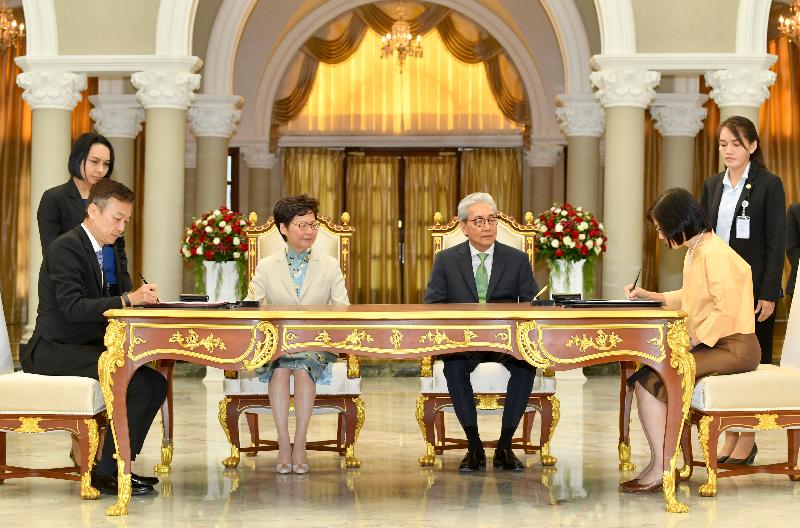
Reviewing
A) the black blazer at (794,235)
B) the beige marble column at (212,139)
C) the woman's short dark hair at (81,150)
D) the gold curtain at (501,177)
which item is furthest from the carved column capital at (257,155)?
the woman's short dark hair at (81,150)

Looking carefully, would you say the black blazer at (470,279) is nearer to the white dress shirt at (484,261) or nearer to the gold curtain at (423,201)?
the white dress shirt at (484,261)

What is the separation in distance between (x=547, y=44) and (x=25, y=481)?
1276 centimetres

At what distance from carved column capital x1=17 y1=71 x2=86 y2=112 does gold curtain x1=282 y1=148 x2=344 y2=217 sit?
26.6ft

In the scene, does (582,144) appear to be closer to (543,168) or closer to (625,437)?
(543,168)

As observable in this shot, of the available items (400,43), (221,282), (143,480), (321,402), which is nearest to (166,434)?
(143,480)

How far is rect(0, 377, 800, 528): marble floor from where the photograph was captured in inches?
196

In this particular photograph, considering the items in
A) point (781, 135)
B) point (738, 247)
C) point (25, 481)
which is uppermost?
point (781, 135)

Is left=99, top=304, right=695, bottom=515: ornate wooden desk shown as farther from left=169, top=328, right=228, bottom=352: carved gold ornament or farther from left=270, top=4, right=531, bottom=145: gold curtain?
left=270, top=4, right=531, bottom=145: gold curtain

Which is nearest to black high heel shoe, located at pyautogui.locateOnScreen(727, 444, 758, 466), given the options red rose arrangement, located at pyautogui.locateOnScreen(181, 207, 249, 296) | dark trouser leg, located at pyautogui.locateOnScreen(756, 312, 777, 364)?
dark trouser leg, located at pyautogui.locateOnScreen(756, 312, 777, 364)

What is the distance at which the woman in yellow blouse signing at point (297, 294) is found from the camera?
589 cm

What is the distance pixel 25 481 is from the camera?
228 inches

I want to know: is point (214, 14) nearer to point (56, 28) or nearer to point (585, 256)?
point (56, 28)

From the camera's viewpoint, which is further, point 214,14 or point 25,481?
point 214,14

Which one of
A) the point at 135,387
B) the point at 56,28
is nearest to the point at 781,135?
the point at 56,28
